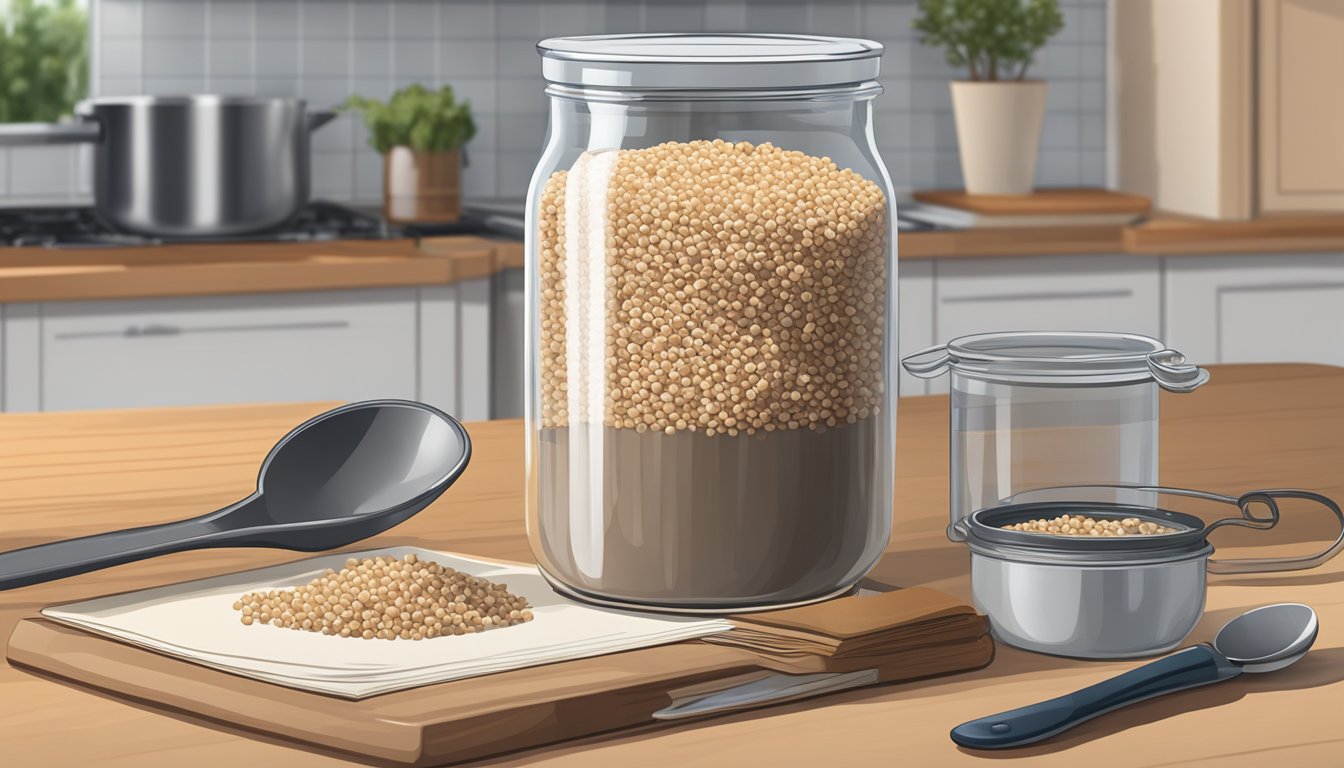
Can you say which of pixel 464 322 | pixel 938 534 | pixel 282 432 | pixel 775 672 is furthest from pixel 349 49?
pixel 775 672

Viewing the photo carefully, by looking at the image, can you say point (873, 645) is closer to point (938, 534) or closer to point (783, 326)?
point (783, 326)

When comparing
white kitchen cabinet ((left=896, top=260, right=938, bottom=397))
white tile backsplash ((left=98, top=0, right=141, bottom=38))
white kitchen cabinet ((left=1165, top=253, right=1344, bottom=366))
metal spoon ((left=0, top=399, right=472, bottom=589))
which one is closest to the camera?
metal spoon ((left=0, top=399, right=472, bottom=589))

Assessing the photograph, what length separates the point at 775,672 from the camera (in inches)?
25.6

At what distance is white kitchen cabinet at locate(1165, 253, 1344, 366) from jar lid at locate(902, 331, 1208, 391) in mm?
2165

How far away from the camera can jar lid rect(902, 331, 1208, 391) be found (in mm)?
752

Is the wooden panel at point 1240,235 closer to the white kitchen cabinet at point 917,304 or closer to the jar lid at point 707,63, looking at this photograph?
the white kitchen cabinet at point 917,304

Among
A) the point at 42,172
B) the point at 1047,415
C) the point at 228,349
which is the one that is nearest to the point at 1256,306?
the point at 228,349

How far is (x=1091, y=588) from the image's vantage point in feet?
2.20

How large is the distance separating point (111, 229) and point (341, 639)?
2108 millimetres

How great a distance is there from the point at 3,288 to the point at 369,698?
75.9 inches

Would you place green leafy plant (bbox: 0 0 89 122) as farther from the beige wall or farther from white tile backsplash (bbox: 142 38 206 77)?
the beige wall

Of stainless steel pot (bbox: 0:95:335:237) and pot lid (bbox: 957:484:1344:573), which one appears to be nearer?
pot lid (bbox: 957:484:1344:573)

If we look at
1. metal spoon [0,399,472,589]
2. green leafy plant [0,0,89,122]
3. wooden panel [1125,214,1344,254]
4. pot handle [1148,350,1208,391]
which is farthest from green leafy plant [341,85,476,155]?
green leafy plant [0,0,89,122]

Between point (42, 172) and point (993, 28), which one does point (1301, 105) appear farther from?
point (42, 172)
